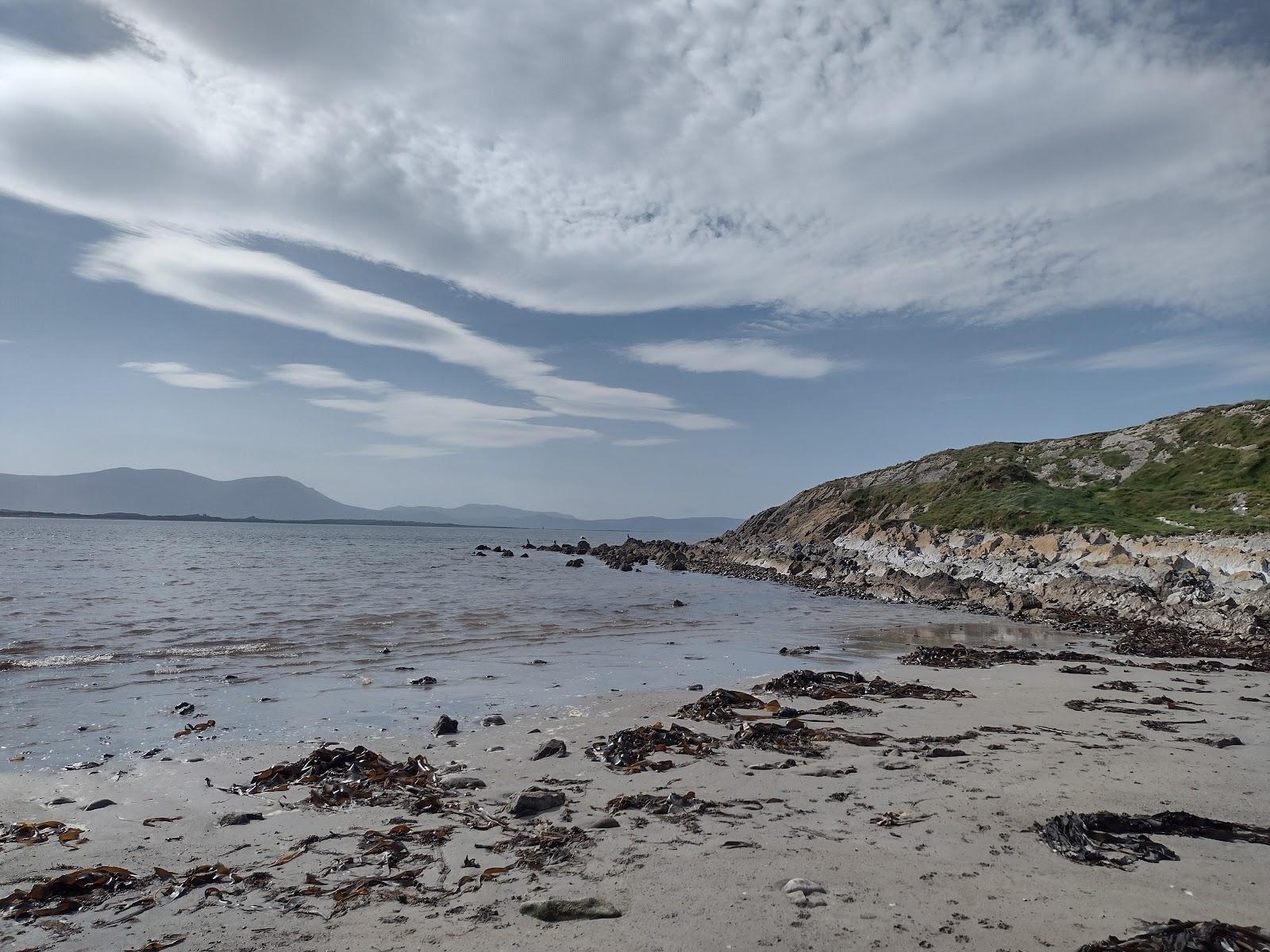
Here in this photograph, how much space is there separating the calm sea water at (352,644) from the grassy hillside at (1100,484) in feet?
38.5

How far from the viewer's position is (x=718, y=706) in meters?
11.0

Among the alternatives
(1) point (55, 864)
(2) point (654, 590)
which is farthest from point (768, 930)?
(2) point (654, 590)

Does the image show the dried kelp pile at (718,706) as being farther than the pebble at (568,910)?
Yes

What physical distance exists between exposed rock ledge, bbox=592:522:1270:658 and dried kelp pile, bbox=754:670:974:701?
862 cm

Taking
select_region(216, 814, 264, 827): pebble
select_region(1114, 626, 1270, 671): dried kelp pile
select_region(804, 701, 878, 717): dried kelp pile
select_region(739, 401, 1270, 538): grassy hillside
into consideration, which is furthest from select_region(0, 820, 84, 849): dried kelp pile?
select_region(739, 401, 1270, 538): grassy hillside

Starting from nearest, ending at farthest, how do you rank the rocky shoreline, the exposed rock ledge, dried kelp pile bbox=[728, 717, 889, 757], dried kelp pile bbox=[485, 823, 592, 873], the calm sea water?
dried kelp pile bbox=[485, 823, 592, 873]
dried kelp pile bbox=[728, 717, 889, 757]
the calm sea water
the rocky shoreline
the exposed rock ledge

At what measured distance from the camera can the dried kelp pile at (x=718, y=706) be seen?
10.4 m

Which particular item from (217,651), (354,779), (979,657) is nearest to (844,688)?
(979,657)

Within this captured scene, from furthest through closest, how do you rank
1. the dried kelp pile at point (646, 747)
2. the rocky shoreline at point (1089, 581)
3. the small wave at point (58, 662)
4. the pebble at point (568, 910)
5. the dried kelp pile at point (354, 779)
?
the rocky shoreline at point (1089, 581) → the small wave at point (58, 662) → the dried kelp pile at point (646, 747) → the dried kelp pile at point (354, 779) → the pebble at point (568, 910)

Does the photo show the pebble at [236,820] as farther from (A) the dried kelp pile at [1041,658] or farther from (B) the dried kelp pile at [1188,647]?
(B) the dried kelp pile at [1188,647]

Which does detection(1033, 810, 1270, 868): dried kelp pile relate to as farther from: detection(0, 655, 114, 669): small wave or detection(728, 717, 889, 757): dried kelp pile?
detection(0, 655, 114, 669): small wave

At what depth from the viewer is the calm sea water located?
11102mm

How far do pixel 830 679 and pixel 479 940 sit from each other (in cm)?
1019

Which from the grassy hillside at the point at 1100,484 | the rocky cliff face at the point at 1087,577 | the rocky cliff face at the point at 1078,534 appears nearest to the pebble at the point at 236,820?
the rocky cliff face at the point at 1078,534
